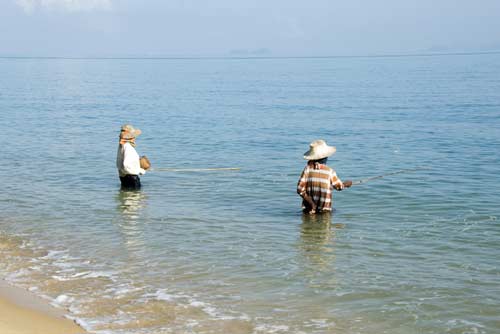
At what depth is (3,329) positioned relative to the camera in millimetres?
6871

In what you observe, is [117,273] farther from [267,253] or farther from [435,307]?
[435,307]

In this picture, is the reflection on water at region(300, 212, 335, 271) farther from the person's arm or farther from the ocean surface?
the person's arm

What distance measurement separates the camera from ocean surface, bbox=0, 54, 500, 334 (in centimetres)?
820

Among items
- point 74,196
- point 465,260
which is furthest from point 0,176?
point 465,260

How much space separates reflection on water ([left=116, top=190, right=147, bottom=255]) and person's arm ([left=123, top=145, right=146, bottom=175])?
0.46m

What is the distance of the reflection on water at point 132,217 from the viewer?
1122 cm

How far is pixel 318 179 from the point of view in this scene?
12016 millimetres

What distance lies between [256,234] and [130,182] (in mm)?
4299

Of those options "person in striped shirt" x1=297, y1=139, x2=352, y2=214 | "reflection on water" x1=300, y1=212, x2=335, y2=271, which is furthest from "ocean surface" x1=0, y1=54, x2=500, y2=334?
"person in striped shirt" x1=297, y1=139, x2=352, y2=214

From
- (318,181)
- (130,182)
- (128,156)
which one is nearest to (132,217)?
(128,156)

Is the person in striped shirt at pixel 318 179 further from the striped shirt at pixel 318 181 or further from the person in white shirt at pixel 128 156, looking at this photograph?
the person in white shirt at pixel 128 156

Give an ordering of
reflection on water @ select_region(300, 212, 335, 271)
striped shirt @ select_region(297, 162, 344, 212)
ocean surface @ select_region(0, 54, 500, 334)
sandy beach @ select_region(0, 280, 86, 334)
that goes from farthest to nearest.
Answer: striped shirt @ select_region(297, 162, 344, 212)
reflection on water @ select_region(300, 212, 335, 271)
ocean surface @ select_region(0, 54, 500, 334)
sandy beach @ select_region(0, 280, 86, 334)

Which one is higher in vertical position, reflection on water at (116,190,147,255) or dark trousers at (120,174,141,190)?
dark trousers at (120,174,141,190)

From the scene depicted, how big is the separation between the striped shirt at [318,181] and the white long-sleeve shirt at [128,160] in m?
3.81
